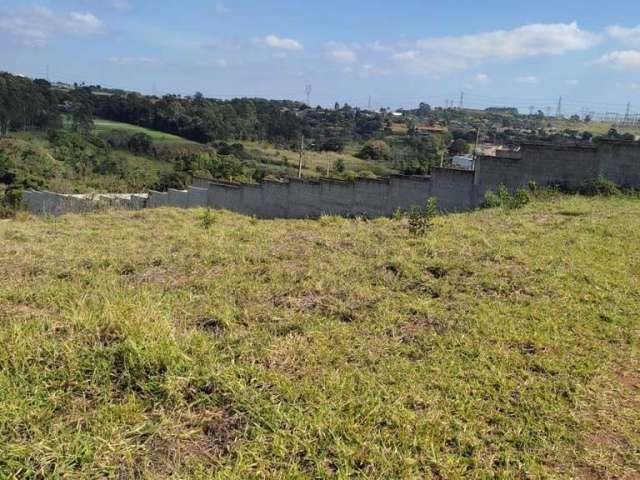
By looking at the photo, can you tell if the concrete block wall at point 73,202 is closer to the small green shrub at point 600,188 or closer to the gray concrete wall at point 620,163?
the small green shrub at point 600,188

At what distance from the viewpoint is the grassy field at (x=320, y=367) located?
6.62ft

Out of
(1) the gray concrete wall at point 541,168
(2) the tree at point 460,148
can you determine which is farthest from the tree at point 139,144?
(1) the gray concrete wall at point 541,168

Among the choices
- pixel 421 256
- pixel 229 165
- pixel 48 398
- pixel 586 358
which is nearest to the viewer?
pixel 48 398

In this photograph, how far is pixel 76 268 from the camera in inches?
176

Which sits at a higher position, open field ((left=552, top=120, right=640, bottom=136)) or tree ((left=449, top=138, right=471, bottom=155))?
open field ((left=552, top=120, right=640, bottom=136))

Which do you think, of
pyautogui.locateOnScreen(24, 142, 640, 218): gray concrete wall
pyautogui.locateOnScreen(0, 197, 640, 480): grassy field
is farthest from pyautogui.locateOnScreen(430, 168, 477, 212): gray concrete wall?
pyautogui.locateOnScreen(0, 197, 640, 480): grassy field

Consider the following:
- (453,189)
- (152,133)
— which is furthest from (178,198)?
(152,133)

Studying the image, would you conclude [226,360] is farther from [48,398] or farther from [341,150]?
[341,150]

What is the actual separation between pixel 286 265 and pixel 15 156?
3518cm

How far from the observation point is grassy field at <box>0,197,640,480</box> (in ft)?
6.62

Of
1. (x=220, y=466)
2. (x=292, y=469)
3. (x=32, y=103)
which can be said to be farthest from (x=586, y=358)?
(x=32, y=103)

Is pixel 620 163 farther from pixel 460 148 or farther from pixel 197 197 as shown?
pixel 460 148

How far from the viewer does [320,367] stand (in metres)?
2.68

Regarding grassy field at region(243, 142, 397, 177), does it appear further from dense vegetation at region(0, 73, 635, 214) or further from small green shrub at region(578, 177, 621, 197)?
small green shrub at region(578, 177, 621, 197)
